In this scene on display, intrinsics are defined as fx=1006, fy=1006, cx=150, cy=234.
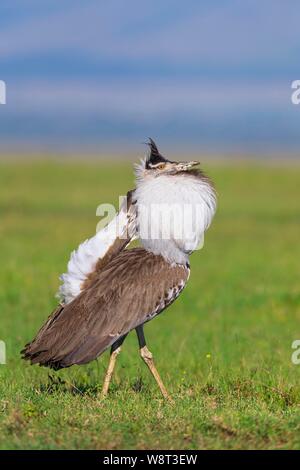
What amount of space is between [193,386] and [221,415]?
5.38 ft

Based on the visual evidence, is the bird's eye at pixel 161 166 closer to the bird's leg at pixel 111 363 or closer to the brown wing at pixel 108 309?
the brown wing at pixel 108 309

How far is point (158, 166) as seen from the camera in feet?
25.1

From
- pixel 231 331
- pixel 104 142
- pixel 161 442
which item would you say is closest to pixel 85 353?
pixel 161 442

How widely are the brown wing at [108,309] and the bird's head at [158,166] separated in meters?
0.65

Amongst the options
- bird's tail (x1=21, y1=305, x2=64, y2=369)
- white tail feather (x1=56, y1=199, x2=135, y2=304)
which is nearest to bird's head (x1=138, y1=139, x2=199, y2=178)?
white tail feather (x1=56, y1=199, x2=135, y2=304)

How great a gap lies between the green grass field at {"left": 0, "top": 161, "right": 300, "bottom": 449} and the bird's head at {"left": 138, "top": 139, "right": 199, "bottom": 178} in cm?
165

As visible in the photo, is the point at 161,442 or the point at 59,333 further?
the point at 59,333

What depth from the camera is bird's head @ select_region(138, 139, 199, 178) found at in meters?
7.60

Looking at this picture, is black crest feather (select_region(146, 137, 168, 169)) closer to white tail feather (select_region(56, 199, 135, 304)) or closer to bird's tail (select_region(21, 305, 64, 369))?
white tail feather (select_region(56, 199, 135, 304))

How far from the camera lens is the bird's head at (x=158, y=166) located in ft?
24.9

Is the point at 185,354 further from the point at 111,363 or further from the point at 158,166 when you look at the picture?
the point at 158,166
